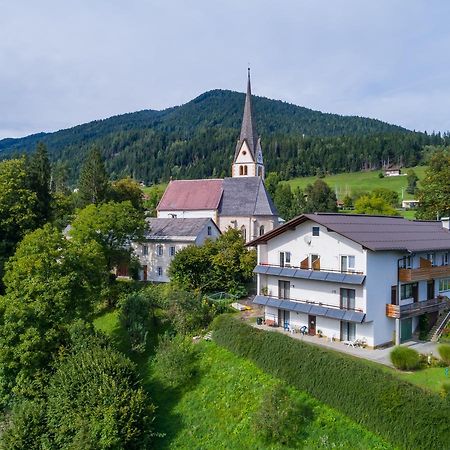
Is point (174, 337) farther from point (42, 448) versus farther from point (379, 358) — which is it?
point (379, 358)

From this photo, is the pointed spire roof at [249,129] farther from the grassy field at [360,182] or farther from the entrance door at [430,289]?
the grassy field at [360,182]

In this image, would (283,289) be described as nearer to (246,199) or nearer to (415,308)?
(415,308)

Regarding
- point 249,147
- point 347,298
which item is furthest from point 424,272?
point 249,147

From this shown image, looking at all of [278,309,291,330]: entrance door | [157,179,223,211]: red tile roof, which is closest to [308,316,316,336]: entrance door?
[278,309,291,330]: entrance door

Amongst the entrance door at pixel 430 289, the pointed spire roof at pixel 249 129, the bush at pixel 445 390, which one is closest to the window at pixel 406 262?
the entrance door at pixel 430 289

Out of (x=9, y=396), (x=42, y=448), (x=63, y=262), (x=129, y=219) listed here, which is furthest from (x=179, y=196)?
(x=42, y=448)

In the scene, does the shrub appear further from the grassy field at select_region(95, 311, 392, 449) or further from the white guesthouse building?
the grassy field at select_region(95, 311, 392, 449)
